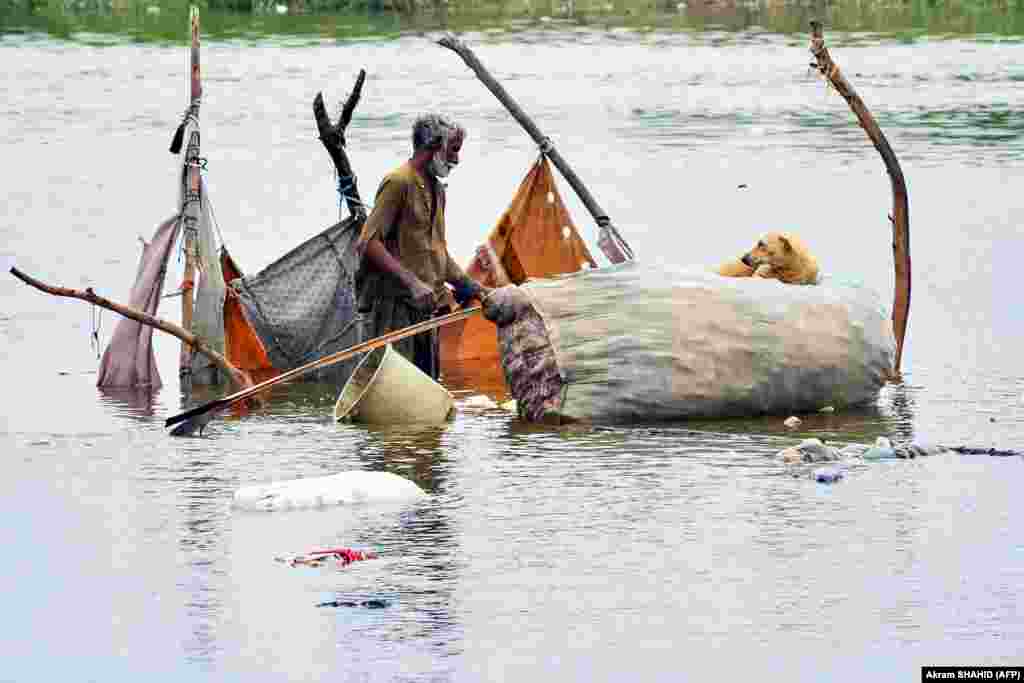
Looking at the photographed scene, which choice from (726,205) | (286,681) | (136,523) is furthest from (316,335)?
(726,205)

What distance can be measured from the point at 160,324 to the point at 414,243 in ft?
4.30

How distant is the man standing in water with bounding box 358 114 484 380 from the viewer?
11.0m

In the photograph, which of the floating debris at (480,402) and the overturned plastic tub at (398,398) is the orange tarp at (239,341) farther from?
the overturned plastic tub at (398,398)

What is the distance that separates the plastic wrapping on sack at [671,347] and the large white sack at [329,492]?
1.63 metres

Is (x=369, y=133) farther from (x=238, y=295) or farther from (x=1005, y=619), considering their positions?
(x=1005, y=619)

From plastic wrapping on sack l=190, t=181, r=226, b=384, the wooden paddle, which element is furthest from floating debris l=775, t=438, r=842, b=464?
plastic wrapping on sack l=190, t=181, r=226, b=384

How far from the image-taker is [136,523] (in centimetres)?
909

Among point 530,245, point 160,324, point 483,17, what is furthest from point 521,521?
point 483,17

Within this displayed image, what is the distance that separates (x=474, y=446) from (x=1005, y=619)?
11.7 feet

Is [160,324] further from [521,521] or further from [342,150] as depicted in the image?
[521,521]

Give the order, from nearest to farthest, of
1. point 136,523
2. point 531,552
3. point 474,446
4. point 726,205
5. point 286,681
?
1. point 286,681
2. point 531,552
3. point 136,523
4. point 474,446
5. point 726,205

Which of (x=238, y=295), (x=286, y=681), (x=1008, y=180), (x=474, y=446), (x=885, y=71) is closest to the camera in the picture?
(x=286, y=681)

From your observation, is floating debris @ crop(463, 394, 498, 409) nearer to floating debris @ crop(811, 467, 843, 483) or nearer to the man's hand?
the man's hand

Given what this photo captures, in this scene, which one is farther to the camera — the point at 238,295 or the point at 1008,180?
the point at 1008,180
